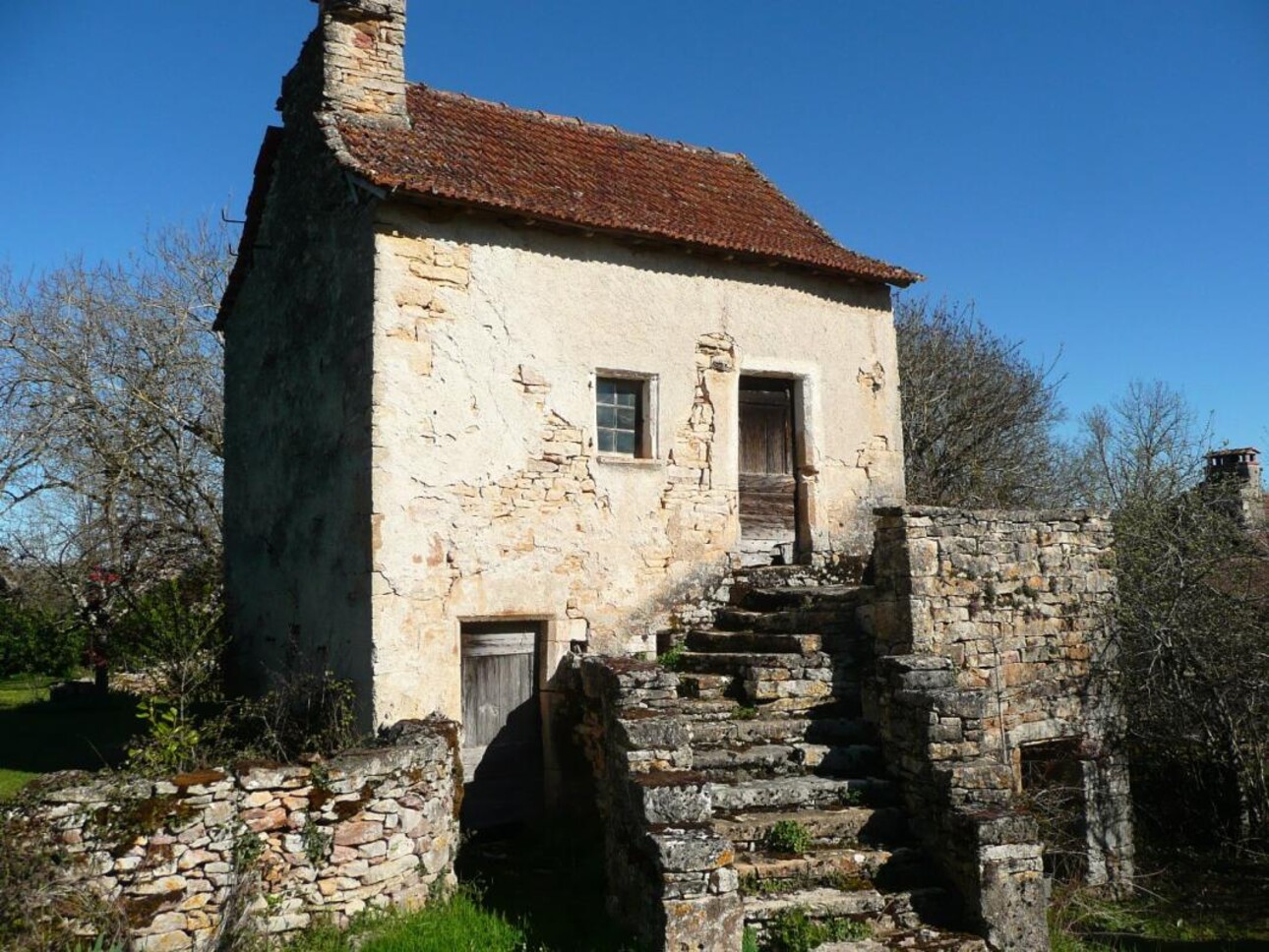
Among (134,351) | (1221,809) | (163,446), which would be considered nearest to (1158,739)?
(1221,809)

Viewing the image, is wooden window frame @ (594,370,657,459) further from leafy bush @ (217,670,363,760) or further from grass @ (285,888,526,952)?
grass @ (285,888,526,952)

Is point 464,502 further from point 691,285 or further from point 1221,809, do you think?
point 1221,809

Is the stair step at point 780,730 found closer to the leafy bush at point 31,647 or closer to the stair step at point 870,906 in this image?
the stair step at point 870,906

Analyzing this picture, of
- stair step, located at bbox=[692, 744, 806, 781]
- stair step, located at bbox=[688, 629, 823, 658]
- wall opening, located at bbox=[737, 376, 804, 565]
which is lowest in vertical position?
stair step, located at bbox=[692, 744, 806, 781]

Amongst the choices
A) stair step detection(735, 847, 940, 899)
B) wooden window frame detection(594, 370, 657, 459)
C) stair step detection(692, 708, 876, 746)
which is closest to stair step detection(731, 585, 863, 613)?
stair step detection(692, 708, 876, 746)

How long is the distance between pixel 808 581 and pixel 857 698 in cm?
207

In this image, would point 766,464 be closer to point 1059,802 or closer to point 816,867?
point 1059,802

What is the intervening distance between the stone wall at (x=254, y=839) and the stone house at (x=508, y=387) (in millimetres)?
1603

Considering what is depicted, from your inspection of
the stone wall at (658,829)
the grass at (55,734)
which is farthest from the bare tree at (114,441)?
the stone wall at (658,829)

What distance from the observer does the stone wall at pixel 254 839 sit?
568 cm

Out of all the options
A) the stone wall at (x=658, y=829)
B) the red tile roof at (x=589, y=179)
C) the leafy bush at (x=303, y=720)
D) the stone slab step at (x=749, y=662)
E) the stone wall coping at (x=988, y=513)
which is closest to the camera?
the stone wall at (x=658, y=829)

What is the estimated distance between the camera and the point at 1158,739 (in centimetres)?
989

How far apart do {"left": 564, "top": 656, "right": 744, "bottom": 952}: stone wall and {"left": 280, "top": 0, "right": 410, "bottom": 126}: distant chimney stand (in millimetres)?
6359

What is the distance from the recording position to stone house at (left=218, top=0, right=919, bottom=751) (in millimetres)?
8734
